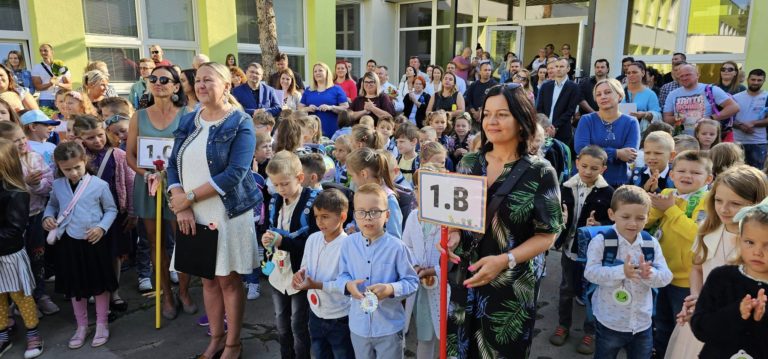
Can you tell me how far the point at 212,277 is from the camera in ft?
10.1

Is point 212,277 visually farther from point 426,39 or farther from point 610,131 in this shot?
point 426,39

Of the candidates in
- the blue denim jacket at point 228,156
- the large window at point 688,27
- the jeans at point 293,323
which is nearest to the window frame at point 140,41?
the blue denim jacket at point 228,156

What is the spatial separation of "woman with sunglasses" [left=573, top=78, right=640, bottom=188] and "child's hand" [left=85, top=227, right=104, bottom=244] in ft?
13.4

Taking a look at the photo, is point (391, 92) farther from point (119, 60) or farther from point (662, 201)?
point (119, 60)

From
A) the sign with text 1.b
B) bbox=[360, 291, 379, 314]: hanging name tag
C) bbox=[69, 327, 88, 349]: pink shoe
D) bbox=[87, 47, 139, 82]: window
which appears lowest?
bbox=[69, 327, 88, 349]: pink shoe

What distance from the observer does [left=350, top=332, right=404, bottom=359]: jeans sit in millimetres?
2613

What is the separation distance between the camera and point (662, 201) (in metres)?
3.11

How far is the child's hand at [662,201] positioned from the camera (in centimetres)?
310

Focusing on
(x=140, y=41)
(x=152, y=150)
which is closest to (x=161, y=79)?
(x=152, y=150)

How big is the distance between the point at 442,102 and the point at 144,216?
4.68 meters

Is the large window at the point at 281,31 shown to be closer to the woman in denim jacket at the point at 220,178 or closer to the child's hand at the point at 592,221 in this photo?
the woman in denim jacket at the point at 220,178

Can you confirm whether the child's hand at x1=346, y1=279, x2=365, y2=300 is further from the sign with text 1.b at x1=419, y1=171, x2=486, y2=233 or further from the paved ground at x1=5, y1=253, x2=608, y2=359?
the paved ground at x1=5, y1=253, x2=608, y2=359

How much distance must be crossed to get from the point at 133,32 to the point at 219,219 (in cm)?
901

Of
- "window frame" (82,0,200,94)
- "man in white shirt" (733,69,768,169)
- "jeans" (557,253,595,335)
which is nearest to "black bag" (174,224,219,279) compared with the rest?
"jeans" (557,253,595,335)
